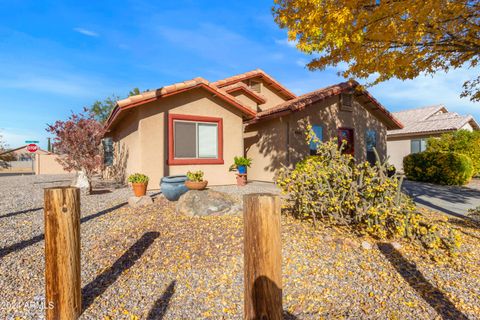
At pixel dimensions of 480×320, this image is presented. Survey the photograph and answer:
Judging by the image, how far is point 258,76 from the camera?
1449 centimetres

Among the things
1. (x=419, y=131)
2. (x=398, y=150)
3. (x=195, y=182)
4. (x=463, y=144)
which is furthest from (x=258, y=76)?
(x=398, y=150)

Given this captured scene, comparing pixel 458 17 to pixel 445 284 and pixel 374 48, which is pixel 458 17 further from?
pixel 445 284

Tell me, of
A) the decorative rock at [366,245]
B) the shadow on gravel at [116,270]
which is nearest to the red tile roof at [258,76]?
the shadow on gravel at [116,270]

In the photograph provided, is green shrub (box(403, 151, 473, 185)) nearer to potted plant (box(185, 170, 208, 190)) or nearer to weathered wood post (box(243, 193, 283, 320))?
potted plant (box(185, 170, 208, 190))

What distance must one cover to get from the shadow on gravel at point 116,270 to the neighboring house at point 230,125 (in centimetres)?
516

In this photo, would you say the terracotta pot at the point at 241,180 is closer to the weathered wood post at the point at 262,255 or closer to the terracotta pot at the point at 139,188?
the terracotta pot at the point at 139,188

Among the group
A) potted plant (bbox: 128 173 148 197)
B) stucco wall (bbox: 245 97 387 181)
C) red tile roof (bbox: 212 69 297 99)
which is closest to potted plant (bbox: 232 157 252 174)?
stucco wall (bbox: 245 97 387 181)

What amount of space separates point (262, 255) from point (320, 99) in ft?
37.2

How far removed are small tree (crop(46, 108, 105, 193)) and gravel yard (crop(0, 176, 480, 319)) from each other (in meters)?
4.52

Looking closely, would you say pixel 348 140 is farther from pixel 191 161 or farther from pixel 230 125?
pixel 191 161

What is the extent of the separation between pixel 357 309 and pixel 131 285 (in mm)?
2669

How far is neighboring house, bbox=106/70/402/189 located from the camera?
9398 mm

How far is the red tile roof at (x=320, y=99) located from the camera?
36.5ft

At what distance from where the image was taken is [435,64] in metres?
6.95
